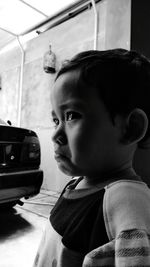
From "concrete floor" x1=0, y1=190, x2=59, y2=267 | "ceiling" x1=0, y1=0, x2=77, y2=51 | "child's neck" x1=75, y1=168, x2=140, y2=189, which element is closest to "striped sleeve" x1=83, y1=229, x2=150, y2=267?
"child's neck" x1=75, y1=168, x2=140, y2=189

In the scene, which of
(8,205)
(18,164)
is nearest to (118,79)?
(18,164)

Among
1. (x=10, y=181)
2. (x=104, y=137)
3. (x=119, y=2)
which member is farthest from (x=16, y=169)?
(x=119, y=2)

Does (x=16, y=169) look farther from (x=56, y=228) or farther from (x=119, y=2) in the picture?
(x=119, y=2)

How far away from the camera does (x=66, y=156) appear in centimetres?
51

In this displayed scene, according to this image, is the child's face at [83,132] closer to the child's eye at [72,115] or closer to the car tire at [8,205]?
the child's eye at [72,115]

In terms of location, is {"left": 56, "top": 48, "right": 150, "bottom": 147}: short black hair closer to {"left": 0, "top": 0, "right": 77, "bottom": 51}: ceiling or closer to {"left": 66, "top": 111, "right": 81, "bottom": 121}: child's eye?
{"left": 66, "top": 111, "right": 81, "bottom": 121}: child's eye

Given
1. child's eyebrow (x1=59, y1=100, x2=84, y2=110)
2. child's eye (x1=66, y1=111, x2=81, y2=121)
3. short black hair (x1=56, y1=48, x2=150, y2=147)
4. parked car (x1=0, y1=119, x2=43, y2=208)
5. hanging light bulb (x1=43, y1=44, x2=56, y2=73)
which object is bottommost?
parked car (x1=0, y1=119, x2=43, y2=208)

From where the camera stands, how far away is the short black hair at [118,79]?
48 cm

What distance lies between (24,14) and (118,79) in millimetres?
3639

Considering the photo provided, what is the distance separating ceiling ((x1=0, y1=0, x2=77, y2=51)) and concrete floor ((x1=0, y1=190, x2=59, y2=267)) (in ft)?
8.93

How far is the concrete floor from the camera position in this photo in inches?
54.1

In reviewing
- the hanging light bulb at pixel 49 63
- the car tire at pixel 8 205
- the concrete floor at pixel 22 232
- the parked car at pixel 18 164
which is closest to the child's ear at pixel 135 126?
the concrete floor at pixel 22 232

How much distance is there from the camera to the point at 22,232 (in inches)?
70.0

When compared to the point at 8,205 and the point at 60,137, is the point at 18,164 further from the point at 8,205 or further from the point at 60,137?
the point at 60,137
